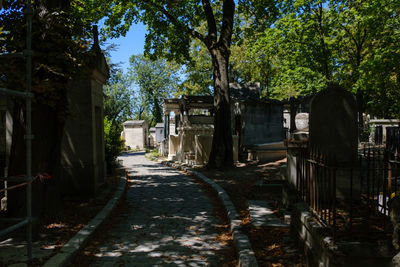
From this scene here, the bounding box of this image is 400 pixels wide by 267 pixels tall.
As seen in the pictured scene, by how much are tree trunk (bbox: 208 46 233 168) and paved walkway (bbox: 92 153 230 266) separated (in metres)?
4.65

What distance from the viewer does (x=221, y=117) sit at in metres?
13.8

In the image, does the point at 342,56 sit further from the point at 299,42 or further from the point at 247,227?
the point at 247,227

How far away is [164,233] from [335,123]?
345 cm

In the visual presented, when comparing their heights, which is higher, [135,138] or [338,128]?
[338,128]

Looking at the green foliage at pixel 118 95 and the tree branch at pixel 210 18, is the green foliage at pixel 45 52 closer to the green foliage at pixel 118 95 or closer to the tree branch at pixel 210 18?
the tree branch at pixel 210 18

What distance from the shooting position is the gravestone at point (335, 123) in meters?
5.24

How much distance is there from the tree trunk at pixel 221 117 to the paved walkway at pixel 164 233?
465 centimetres

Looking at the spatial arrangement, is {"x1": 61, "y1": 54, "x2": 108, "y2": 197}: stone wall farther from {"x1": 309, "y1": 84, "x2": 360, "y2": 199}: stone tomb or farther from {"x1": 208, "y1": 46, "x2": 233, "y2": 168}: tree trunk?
{"x1": 208, "y1": 46, "x2": 233, "y2": 168}: tree trunk

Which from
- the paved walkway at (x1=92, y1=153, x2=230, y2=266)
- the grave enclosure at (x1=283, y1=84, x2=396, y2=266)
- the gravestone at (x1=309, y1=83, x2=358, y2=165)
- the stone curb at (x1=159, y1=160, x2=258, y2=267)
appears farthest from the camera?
the gravestone at (x1=309, y1=83, x2=358, y2=165)

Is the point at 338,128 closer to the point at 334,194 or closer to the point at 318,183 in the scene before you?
the point at 318,183

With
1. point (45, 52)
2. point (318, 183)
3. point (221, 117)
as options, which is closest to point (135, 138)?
point (221, 117)

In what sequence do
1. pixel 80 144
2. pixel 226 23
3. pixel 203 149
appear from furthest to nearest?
pixel 203 149, pixel 226 23, pixel 80 144

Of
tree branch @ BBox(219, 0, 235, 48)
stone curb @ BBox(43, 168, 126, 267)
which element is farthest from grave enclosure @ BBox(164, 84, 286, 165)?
stone curb @ BBox(43, 168, 126, 267)

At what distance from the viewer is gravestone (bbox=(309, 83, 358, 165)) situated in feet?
17.2
